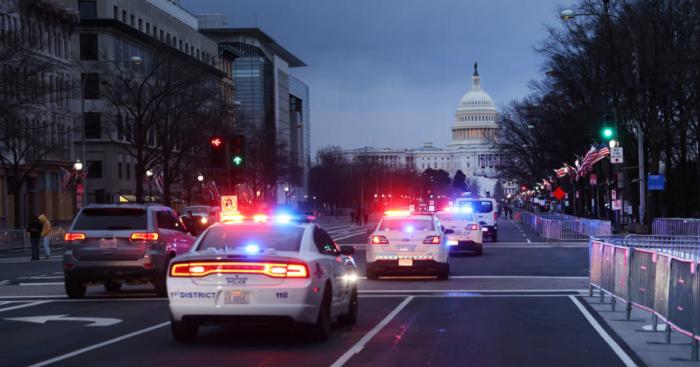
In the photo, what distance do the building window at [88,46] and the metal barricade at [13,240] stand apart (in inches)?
1149

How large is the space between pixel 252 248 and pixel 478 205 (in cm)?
3941

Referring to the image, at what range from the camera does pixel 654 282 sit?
1422 cm

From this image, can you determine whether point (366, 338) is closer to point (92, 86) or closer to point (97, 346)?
point (97, 346)

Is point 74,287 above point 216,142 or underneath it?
underneath

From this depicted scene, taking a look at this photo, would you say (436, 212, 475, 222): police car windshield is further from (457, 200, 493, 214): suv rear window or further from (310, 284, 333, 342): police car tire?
(310, 284, 333, 342): police car tire

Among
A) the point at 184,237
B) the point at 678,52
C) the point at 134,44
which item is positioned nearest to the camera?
the point at 184,237

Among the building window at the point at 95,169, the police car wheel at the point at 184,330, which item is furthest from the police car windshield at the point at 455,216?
the building window at the point at 95,169

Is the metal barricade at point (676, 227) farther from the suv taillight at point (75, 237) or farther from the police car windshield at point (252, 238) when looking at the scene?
the police car windshield at point (252, 238)

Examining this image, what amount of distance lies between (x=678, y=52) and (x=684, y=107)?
15.2 feet

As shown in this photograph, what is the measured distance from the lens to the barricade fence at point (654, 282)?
11.8 meters

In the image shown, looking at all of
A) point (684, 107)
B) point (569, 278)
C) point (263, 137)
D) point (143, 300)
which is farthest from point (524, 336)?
point (263, 137)

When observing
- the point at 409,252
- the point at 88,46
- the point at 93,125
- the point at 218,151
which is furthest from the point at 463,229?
the point at 88,46

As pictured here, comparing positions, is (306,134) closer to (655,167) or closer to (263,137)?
(263,137)

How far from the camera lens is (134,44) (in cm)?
8525
